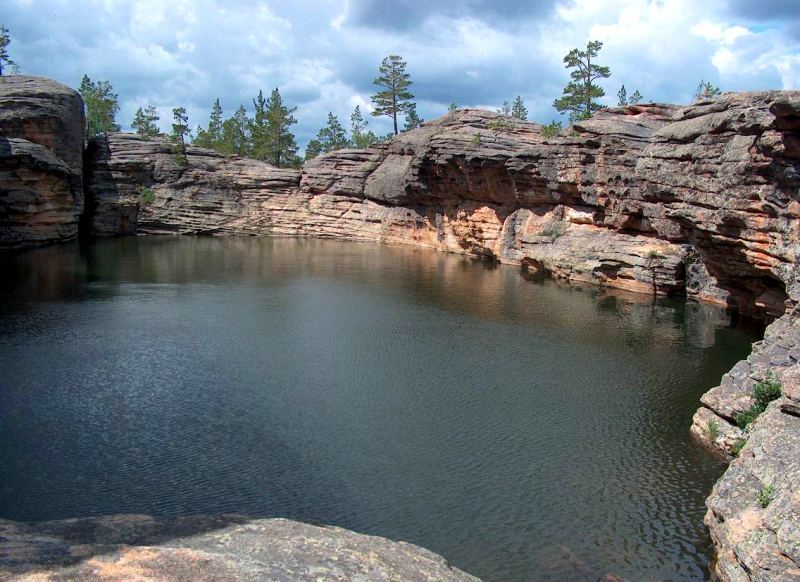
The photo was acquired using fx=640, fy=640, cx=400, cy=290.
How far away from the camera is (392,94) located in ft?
252

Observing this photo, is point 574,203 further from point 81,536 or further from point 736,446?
point 81,536

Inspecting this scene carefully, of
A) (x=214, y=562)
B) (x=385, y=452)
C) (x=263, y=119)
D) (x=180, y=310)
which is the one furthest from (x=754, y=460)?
(x=263, y=119)

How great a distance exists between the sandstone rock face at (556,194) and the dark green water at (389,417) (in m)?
4.12

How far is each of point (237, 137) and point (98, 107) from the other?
57.5ft

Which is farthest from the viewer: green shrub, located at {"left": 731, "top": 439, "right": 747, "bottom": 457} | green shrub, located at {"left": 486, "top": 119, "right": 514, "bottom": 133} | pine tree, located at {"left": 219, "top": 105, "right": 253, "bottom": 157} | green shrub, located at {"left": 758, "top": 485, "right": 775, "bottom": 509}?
pine tree, located at {"left": 219, "top": 105, "right": 253, "bottom": 157}

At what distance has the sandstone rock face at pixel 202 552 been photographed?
689 centimetres

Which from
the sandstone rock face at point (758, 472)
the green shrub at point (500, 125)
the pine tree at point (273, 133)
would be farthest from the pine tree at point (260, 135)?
the sandstone rock face at point (758, 472)

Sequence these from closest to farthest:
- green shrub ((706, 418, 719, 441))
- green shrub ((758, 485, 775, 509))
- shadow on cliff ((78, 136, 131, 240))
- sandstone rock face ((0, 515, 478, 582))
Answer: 1. sandstone rock face ((0, 515, 478, 582))
2. green shrub ((758, 485, 775, 509))
3. green shrub ((706, 418, 719, 441))
4. shadow on cliff ((78, 136, 131, 240))

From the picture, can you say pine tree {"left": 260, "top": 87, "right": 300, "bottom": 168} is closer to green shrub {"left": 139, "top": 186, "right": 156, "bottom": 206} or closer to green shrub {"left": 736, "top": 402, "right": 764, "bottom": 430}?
green shrub {"left": 139, "top": 186, "right": 156, "bottom": 206}

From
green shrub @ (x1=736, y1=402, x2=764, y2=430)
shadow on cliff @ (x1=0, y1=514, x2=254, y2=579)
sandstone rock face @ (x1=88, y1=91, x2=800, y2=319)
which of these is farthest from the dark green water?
sandstone rock face @ (x1=88, y1=91, x2=800, y2=319)

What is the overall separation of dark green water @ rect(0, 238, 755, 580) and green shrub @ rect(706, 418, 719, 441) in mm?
533

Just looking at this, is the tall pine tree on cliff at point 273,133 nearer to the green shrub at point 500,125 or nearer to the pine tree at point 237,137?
the pine tree at point 237,137

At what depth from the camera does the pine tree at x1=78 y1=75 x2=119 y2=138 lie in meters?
80.6

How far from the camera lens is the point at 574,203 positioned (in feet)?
143
